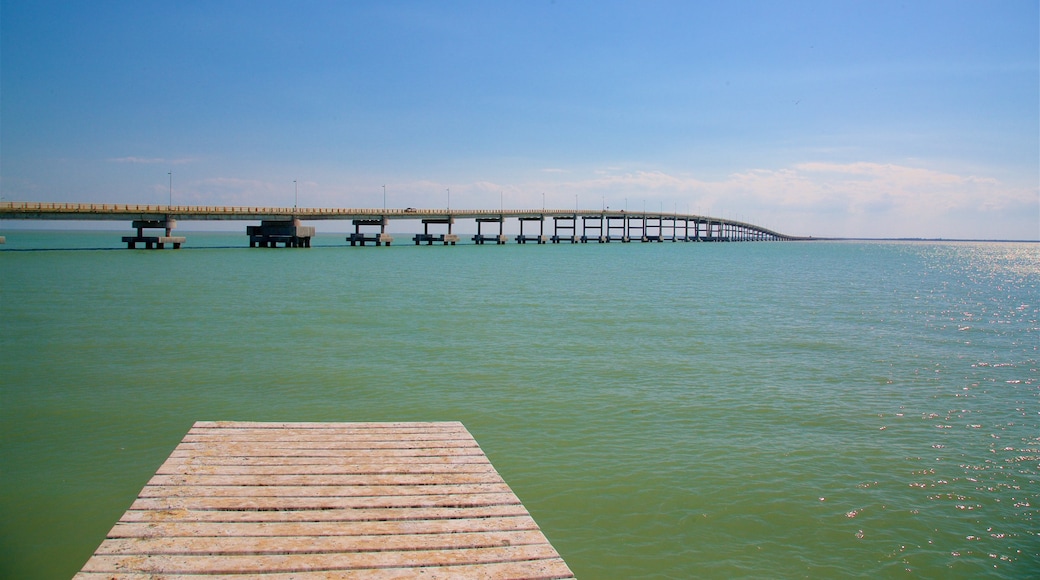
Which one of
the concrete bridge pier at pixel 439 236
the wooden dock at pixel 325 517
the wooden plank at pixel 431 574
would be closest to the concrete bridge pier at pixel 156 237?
the concrete bridge pier at pixel 439 236

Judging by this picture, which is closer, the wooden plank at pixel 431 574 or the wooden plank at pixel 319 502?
the wooden plank at pixel 431 574

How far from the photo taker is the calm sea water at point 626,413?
8.13 metres

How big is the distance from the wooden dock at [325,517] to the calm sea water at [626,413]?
168 centimetres

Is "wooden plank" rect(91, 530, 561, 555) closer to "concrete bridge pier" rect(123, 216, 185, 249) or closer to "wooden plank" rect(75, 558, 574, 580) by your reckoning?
"wooden plank" rect(75, 558, 574, 580)

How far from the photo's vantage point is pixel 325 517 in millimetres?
6188

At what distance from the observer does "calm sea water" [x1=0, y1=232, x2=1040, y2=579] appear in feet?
26.7

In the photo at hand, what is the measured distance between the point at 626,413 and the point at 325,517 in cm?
783

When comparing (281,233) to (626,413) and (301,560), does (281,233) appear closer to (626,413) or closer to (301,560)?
(626,413)

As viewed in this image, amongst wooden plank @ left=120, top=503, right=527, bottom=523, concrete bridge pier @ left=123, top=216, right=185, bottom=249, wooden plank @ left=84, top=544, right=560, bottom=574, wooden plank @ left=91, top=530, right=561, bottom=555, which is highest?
concrete bridge pier @ left=123, top=216, right=185, bottom=249

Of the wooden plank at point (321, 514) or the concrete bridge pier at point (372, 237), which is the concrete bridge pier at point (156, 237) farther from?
the wooden plank at point (321, 514)

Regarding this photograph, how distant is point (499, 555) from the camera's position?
18.2 ft

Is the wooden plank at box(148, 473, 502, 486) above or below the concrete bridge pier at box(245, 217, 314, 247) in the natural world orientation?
below

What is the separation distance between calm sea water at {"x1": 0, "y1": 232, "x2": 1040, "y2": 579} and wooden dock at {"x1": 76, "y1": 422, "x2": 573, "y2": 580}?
1679mm

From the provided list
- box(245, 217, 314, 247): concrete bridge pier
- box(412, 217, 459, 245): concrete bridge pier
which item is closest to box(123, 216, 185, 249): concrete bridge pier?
box(245, 217, 314, 247): concrete bridge pier
